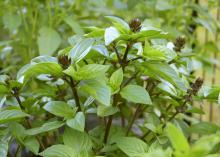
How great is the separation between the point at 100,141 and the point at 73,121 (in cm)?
11

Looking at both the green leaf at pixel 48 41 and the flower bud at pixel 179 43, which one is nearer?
the flower bud at pixel 179 43

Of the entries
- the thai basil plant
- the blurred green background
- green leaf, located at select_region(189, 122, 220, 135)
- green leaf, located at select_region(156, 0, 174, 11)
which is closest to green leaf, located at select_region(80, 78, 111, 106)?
the thai basil plant

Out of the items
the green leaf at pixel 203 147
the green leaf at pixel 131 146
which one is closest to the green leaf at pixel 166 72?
the green leaf at pixel 131 146

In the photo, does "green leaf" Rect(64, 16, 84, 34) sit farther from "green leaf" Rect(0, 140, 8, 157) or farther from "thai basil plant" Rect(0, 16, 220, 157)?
"green leaf" Rect(0, 140, 8, 157)

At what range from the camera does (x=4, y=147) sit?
55 centimetres

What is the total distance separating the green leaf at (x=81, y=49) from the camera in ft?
→ 1.78

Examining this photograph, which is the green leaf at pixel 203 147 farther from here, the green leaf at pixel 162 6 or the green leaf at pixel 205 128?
the green leaf at pixel 162 6

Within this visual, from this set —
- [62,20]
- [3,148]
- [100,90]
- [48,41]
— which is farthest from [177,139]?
[62,20]

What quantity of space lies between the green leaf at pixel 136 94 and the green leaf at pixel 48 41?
18.0 inches

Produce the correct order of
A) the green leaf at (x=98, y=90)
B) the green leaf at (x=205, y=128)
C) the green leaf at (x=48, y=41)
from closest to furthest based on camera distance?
1. the green leaf at (x=98, y=90)
2. the green leaf at (x=205, y=128)
3. the green leaf at (x=48, y=41)

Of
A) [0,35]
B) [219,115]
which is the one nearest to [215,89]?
[0,35]

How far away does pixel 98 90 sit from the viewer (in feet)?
1.73

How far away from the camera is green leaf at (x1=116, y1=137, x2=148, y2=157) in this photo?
55 centimetres

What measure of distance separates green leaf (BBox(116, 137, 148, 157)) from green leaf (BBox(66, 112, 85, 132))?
0.07m
